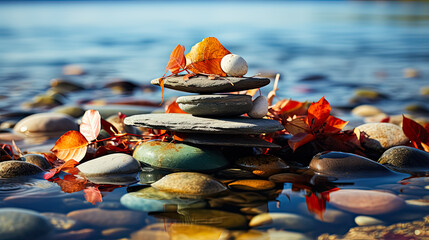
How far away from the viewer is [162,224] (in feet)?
6.79

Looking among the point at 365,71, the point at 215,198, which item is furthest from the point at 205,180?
the point at 365,71

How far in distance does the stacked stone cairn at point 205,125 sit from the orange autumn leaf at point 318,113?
0.31 meters

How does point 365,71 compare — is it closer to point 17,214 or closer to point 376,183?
point 376,183

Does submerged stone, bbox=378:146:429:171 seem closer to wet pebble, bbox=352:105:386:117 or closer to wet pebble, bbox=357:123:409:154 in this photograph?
wet pebble, bbox=357:123:409:154

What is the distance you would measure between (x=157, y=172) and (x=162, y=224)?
0.75 meters

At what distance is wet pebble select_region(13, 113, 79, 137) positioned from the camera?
14.9ft

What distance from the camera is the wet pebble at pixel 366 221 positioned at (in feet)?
6.82

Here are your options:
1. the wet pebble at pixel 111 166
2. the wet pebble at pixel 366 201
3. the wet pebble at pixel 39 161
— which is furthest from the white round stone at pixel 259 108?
the wet pebble at pixel 39 161

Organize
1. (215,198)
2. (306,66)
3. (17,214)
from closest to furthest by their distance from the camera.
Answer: (17,214)
(215,198)
(306,66)

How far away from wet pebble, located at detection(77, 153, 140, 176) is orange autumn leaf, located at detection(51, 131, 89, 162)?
11 centimetres

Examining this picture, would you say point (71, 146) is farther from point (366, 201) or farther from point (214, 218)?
point (366, 201)

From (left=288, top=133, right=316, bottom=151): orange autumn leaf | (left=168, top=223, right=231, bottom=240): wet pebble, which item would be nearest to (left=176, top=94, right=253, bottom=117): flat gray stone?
(left=288, top=133, right=316, bottom=151): orange autumn leaf

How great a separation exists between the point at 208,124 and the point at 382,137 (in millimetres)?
1409

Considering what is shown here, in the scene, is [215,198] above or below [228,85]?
below
